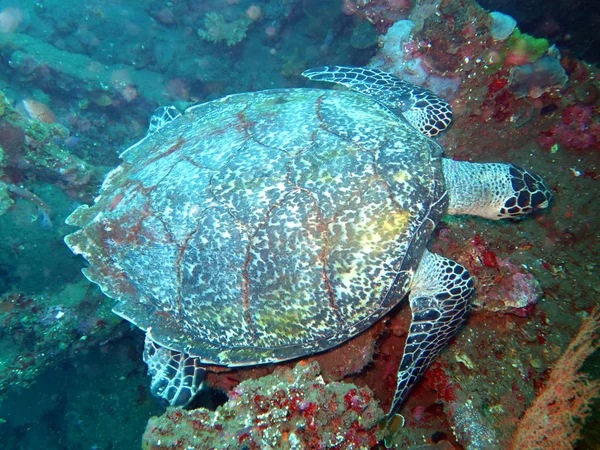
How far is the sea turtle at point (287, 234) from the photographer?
295 centimetres

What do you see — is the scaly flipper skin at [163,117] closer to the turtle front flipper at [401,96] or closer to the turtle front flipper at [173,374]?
the turtle front flipper at [401,96]

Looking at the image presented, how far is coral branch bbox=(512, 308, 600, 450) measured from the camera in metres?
2.60

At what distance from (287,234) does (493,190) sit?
2.48m

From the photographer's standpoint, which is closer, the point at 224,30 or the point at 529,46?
the point at 529,46

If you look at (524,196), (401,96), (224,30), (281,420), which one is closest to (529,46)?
(401,96)

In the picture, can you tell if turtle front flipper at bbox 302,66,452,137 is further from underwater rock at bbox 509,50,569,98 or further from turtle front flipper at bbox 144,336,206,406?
turtle front flipper at bbox 144,336,206,406

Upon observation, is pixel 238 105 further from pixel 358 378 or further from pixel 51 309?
pixel 51 309

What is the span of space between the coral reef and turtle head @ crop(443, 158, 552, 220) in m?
2.33

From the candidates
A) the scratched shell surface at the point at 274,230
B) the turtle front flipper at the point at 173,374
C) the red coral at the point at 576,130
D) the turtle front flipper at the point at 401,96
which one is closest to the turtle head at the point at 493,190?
the scratched shell surface at the point at 274,230

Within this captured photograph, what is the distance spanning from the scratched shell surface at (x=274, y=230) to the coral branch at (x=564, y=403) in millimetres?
1515

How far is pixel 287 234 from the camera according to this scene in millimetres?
2941

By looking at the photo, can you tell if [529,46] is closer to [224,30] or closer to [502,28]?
[502,28]

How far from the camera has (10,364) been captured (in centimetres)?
463

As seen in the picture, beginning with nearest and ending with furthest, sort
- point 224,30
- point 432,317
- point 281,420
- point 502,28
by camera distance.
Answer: point 281,420
point 432,317
point 502,28
point 224,30
